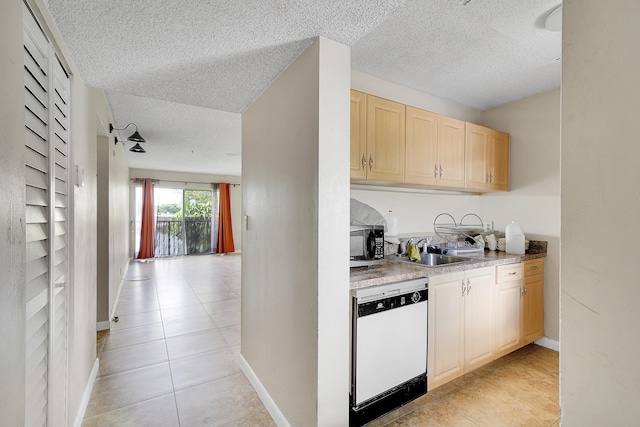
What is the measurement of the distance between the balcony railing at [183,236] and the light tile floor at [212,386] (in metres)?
4.83

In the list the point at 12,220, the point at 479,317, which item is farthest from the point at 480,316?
the point at 12,220

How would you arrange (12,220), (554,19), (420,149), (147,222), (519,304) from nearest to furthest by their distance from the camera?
(12,220), (554,19), (420,149), (519,304), (147,222)

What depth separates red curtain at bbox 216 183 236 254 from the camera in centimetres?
867

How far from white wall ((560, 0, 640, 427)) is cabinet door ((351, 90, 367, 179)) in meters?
1.49

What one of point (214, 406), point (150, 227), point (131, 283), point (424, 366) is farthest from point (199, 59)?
point (150, 227)

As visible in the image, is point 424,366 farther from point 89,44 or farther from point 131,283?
point 131,283

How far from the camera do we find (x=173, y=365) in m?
2.55

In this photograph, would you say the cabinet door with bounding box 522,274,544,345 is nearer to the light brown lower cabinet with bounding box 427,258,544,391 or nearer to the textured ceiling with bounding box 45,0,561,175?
the light brown lower cabinet with bounding box 427,258,544,391

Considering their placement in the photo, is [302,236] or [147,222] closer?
[302,236]

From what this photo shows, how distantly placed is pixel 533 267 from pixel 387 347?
191 cm

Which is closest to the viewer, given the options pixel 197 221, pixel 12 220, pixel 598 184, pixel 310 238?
pixel 598 184

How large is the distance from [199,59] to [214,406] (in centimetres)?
221

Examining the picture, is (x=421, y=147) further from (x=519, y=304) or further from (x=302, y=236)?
(x=519, y=304)

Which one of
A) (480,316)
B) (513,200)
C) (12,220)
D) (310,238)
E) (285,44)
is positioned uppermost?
(285,44)
